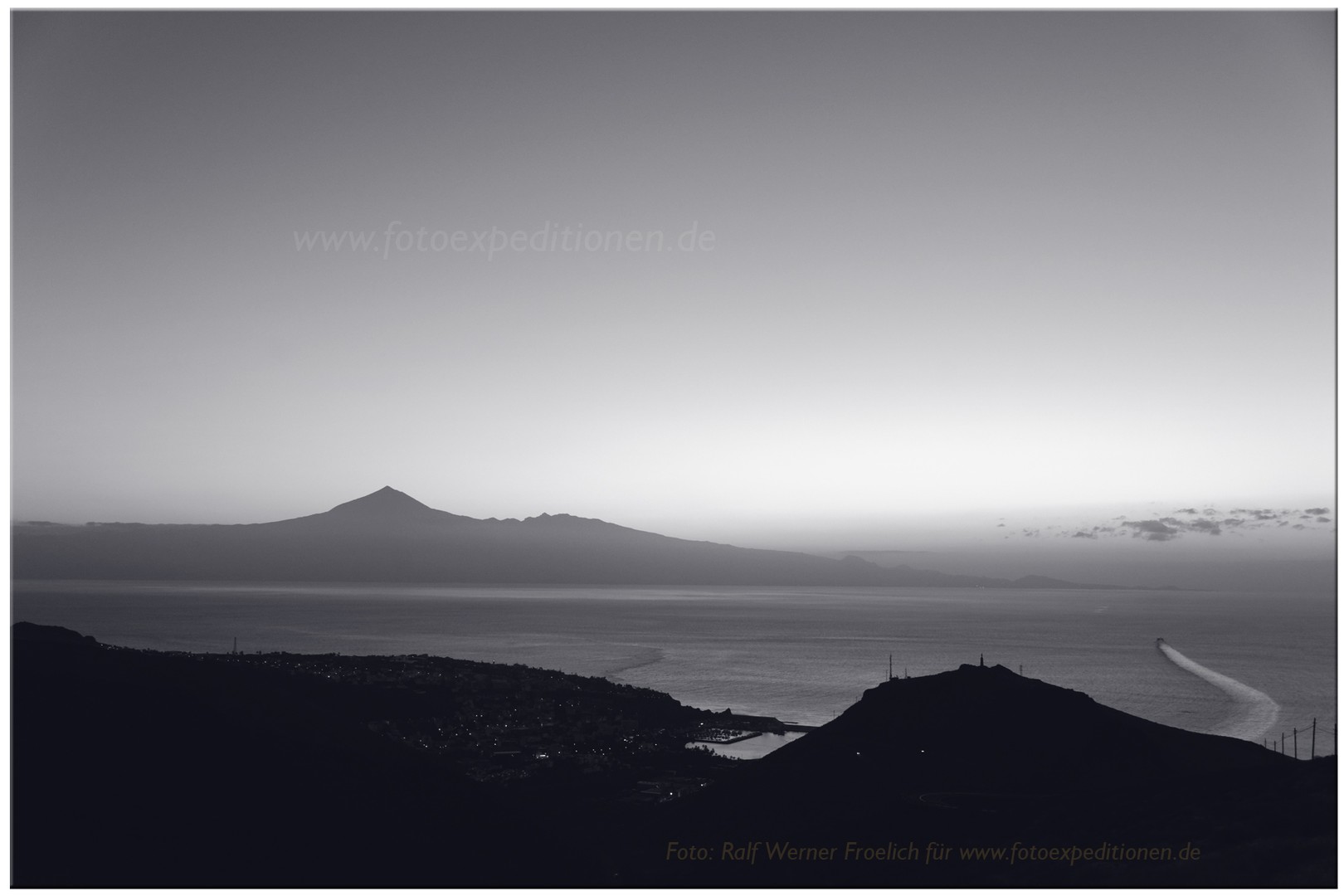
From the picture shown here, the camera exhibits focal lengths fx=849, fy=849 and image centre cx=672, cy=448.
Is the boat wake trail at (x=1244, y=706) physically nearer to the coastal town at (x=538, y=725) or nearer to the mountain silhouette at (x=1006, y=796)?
the coastal town at (x=538, y=725)

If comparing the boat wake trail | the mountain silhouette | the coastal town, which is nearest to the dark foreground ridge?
the mountain silhouette

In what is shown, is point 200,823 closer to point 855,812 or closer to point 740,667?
point 855,812

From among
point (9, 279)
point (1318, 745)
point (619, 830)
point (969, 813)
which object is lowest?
point (1318, 745)

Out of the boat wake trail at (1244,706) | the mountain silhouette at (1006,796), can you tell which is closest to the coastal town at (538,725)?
the mountain silhouette at (1006,796)

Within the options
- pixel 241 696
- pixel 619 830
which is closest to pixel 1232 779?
pixel 619 830

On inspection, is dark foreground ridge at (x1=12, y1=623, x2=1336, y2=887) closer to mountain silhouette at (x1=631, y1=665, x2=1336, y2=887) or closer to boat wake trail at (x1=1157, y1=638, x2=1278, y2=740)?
mountain silhouette at (x1=631, y1=665, x2=1336, y2=887)

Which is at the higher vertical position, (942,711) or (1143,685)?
(942,711)

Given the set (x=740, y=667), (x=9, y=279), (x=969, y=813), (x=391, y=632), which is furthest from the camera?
(x=391, y=632)

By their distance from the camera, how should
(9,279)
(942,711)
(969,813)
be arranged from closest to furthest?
(9,279) → (969,813) → (942,711)
